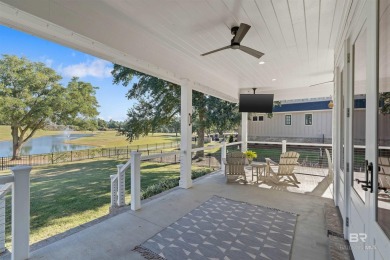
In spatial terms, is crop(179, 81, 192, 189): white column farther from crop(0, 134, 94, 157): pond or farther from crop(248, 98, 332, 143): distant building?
crop(248, 98, 332, 143): distant building

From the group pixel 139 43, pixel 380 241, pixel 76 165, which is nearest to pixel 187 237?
pixel 380 241

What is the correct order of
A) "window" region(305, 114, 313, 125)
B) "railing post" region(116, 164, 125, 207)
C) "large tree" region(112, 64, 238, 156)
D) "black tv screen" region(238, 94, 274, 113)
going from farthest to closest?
"window" region(305, 114, 313, 125) → "large tree" region(112, 64, 238, 156) → "black tv screen" region(238, 94, 274, 113) → "railing post" region(116, 164, 125, 207)

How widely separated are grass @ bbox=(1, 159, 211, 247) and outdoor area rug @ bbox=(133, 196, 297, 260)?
7.62ft

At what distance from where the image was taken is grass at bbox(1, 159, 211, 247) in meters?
4.14

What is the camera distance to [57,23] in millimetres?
2129

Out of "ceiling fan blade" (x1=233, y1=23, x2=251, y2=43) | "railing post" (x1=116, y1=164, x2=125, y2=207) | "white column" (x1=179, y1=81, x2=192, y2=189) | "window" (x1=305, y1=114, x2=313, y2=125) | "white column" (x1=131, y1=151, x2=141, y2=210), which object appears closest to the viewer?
"ceiling fan blade" (x1=233, y1=23, x2=251, y2=43)

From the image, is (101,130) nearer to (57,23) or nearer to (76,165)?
(76,165)

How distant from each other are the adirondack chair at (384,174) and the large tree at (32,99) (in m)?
6.35

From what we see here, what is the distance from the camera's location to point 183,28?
2.74 m

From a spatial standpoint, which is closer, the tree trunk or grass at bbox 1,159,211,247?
grass at bbox 1,159,211,247

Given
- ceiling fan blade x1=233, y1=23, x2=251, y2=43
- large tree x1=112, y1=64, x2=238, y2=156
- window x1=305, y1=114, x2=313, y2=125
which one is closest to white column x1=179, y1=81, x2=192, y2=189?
ceiling fan blade x1=233, y1=23, x2=251, y2=43

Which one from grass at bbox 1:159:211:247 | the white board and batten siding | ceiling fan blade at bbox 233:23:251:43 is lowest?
grass at bbox 1:159:211:247

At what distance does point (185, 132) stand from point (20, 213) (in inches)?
131

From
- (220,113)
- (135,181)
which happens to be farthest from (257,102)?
(135,181)
